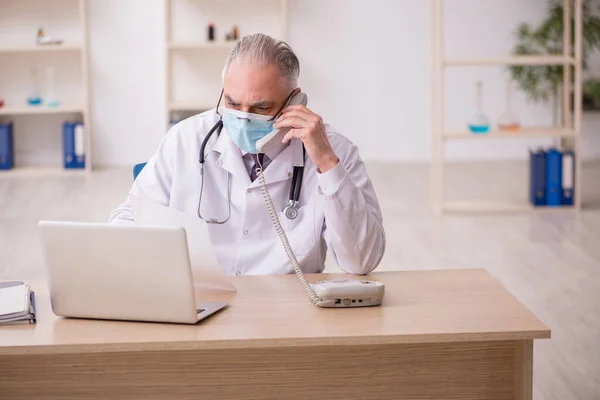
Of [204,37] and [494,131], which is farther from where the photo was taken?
[204,37]

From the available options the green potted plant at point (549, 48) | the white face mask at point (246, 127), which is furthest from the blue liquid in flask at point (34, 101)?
the white face mask at point (246, 127)

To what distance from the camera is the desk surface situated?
5.98 feet

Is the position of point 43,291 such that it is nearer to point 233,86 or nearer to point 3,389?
point 3,389

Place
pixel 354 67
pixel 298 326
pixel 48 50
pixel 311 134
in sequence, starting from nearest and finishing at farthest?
pixel 298 326 → pixel 311 134 → pixel 48 50 → pixel 354 67

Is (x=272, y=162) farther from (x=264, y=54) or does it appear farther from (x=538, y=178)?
(x=538, y=178)

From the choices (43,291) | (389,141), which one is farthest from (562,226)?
(43,291)

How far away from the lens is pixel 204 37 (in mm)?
7258

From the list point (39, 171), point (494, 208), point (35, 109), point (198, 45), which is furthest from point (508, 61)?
point (39, 171)

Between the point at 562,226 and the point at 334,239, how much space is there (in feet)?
11.4

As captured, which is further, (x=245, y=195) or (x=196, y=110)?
(x=196, y=110)

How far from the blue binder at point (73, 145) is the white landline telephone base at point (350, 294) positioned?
5.32 m

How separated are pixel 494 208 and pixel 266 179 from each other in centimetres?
367

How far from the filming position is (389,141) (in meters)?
7.54

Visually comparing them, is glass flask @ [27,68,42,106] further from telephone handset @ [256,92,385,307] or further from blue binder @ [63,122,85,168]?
telephone handset @ [256,92,385,307]
